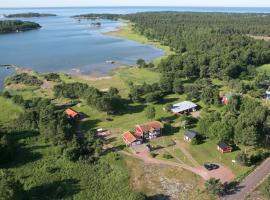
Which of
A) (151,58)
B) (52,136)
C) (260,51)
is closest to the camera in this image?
(52,136)

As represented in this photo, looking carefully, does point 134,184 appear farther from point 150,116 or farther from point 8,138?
point 8,138

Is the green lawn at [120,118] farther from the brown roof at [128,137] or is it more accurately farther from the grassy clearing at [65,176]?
the grassy clearing at [65,176]

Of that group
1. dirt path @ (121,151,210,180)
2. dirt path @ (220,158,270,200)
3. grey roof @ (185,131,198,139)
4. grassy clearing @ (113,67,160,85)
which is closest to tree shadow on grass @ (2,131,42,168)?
dirt path @ (121,151,210,180)

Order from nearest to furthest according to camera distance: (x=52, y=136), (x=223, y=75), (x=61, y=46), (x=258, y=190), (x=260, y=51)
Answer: (x=258, y=190)
(x=52, y=136)
(x=223, y=75)
(x=260, y=51)
(x=61, y=46)

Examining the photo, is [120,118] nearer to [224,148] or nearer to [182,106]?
[182,106]

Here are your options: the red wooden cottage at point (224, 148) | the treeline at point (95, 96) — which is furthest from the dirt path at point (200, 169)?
Result: the treeline at point (95, 96)

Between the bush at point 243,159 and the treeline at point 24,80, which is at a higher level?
the treeline at point 24,80

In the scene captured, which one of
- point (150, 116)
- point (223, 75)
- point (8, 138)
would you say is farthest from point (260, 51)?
point (8, 138)
